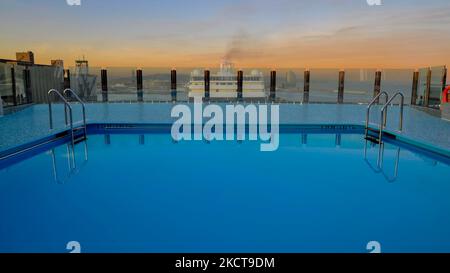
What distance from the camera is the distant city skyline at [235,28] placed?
11.7 metres

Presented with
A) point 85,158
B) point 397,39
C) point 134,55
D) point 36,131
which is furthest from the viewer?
point 134,55

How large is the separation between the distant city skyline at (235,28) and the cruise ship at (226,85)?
2.23m

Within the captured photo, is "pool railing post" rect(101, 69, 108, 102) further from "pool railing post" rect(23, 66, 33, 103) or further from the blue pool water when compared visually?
the blue pool water

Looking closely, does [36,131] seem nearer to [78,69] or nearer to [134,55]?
[78,69]

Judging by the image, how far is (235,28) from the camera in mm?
14609

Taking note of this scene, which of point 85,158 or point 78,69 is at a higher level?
point 78,69

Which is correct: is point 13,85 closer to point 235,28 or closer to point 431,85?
point 235,28

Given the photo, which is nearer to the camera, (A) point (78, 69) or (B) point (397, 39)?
(B) point (397, 39)

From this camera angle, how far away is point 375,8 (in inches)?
460

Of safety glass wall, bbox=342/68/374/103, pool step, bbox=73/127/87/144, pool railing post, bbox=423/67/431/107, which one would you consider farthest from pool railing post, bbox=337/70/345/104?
pool step, bbox=73/127/87/144

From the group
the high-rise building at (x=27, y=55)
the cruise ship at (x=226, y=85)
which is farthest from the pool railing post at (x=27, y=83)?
the high-rise building at (x=27, y=55)
